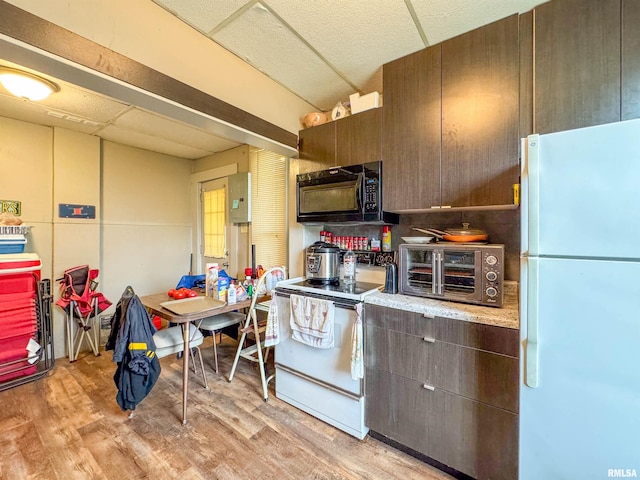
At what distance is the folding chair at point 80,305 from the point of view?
2.93 meters

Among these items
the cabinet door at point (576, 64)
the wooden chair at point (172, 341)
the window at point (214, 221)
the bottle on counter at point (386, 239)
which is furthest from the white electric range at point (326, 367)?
the window at point (214, 221)

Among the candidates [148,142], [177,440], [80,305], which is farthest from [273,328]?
[148,142]

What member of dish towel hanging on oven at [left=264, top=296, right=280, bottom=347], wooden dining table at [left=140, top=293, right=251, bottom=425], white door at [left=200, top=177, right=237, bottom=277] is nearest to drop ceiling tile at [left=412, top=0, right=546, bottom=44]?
dish towel hanging on oven at [left=264, top=296, right=280, bottom=347]

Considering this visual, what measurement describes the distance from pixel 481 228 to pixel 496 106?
82 cm

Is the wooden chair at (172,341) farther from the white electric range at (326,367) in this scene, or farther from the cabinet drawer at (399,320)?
the cabinet drawer at (399,320)

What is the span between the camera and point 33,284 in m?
2.62

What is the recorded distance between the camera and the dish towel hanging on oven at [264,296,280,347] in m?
2.19

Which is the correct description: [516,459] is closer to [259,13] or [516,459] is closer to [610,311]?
[610,311]

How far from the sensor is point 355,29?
1.83 metres

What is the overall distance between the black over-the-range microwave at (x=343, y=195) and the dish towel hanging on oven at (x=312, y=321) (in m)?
0.71

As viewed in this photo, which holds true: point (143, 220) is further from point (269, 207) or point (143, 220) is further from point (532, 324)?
point (532, 324)

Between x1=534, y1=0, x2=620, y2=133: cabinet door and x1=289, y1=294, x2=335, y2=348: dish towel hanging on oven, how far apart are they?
5.54 feet

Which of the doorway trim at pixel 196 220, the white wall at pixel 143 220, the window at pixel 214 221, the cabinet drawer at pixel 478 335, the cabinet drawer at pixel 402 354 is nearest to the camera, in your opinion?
the cabinet drawer at pixel 478 335

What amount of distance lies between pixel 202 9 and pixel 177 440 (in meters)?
2.77
